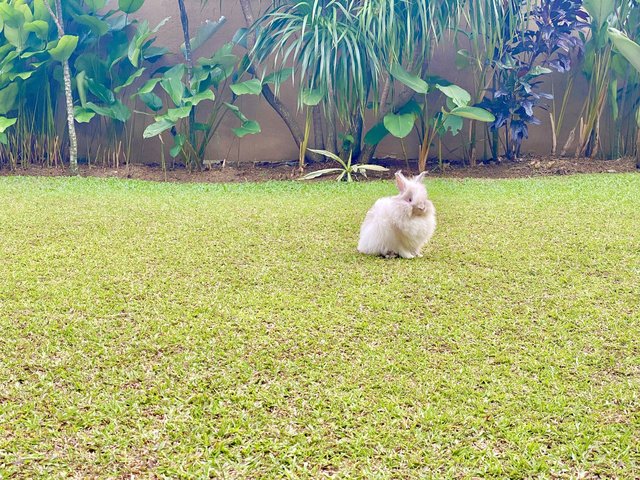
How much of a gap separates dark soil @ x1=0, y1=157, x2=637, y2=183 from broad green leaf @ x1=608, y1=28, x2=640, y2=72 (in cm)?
103

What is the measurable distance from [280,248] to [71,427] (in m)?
1.53

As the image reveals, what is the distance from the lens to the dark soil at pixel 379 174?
5375 mm

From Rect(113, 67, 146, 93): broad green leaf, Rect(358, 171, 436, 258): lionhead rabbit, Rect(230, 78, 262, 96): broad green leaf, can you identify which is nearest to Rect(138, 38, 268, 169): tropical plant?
Rect(230, 78, 262, 96): broad green leaf

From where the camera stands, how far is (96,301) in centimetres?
185

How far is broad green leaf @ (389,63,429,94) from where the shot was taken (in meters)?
4.96

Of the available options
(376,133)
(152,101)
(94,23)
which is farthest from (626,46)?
(94,23)

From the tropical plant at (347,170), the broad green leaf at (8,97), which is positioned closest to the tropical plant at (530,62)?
the tropical plant at (347,170)

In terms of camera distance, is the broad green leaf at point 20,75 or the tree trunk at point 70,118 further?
the tree trunk at point 70,118

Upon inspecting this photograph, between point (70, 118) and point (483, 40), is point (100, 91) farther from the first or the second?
point (483, 40)

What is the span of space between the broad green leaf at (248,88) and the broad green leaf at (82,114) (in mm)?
1491

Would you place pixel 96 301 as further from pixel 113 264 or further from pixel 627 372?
Answer: pixel 627 372

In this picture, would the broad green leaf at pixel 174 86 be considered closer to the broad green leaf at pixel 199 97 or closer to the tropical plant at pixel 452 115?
the broad green leaf at pixel 199 97

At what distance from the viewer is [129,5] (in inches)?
219

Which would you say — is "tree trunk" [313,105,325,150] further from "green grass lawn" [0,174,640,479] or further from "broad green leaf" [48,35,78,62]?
"green grass lawn" [0,174,640,479]
